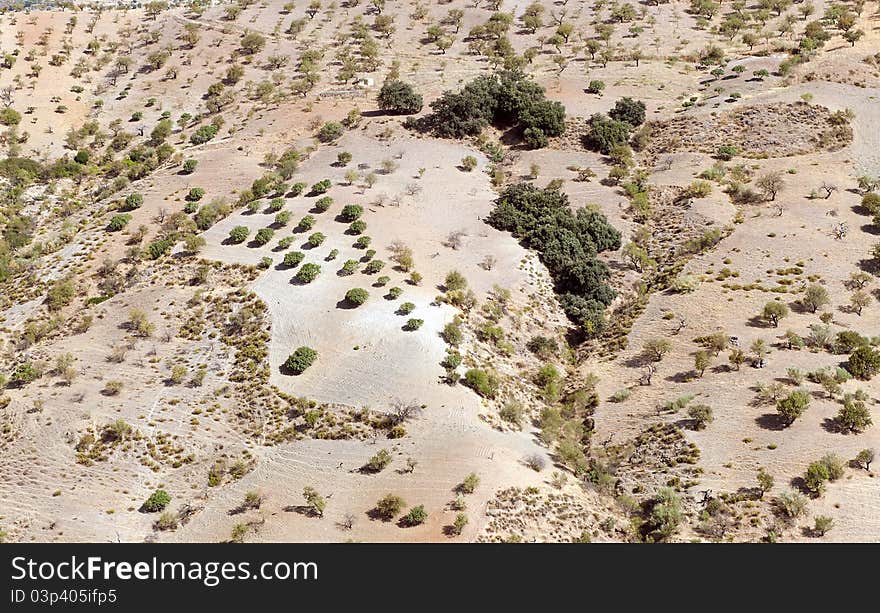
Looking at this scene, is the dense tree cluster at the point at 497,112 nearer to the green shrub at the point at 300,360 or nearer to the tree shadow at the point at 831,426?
the green shrub at the point at 300,360

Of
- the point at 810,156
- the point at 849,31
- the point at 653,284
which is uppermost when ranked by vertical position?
the point at 849,31

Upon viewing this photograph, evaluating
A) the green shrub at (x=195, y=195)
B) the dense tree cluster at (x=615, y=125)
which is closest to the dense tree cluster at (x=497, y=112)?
the dense tree cluster at (x=615, y=125)

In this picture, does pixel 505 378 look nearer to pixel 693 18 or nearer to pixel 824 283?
pixel 824 283

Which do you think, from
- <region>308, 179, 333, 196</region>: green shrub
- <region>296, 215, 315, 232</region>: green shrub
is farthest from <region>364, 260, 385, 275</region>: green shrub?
<region>308, 179, 333, 196</region>: green shrub

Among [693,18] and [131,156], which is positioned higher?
[693,18]

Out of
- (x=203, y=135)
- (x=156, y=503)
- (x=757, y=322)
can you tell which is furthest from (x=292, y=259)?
(x=757, y=322)
